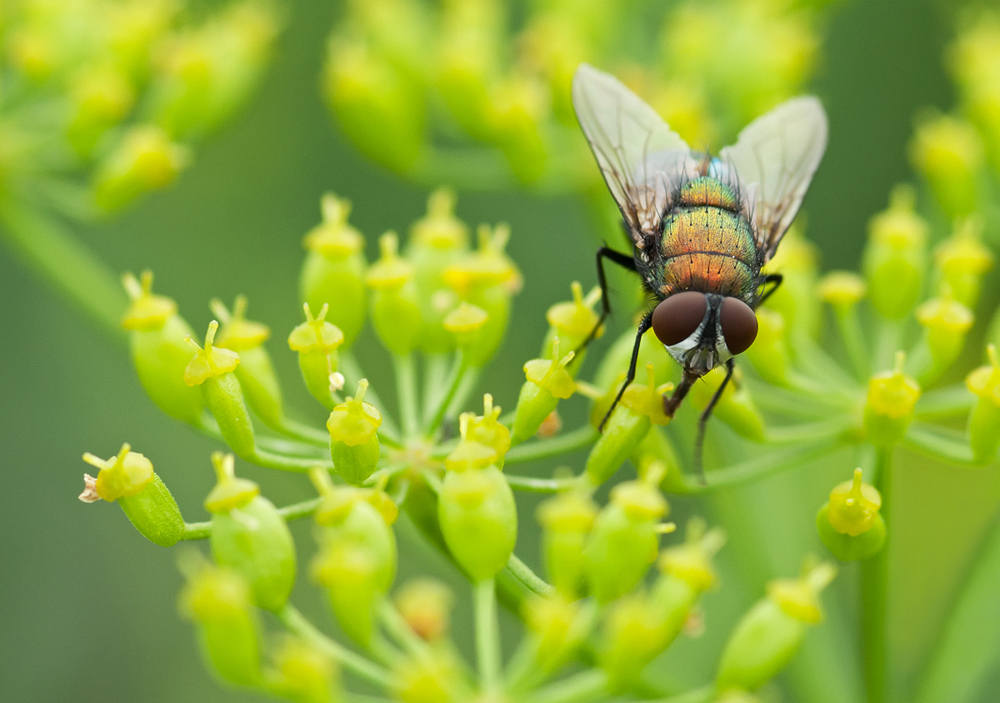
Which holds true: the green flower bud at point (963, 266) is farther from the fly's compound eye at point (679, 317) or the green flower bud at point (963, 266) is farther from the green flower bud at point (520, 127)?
the green flower bud at point (520, 127)

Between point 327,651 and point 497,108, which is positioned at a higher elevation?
point 497,108

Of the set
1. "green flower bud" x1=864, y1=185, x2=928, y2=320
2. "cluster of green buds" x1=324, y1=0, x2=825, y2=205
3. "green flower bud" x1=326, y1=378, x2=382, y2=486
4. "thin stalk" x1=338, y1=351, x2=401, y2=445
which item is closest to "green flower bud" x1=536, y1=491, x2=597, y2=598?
"green flower bud" x1=326, y1=378, x2=382, y2=486

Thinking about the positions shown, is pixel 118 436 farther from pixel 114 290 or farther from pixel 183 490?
pixel 114 290

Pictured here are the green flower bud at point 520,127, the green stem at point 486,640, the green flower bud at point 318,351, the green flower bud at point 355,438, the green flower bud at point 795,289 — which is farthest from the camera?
the green flower bud at point 520,127

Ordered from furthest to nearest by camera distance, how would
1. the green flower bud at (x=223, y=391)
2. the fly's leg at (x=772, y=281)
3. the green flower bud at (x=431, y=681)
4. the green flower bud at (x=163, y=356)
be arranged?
the fly's leg at (x=772, y=281) < the green flower bud at (x=163, y=356) < the green flower bud at (x=223, y=391) < the green flower bud at (x=431, y=681)

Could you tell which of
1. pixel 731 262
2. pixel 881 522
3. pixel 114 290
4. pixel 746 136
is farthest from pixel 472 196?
pixel 881 522

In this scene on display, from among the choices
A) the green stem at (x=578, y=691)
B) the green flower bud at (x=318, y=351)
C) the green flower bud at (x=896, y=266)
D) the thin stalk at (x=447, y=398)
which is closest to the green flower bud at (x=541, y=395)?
the thin stalk at (x=447, y=398)

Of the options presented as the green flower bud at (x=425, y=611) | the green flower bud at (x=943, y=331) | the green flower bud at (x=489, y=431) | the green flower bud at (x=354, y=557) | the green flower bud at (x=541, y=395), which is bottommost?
the green flower bud at (x=354, y=557)
